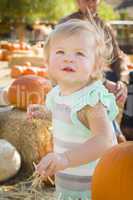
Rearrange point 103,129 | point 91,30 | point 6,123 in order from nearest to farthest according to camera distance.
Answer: point 103,129 → point 91,30 → point 6,123

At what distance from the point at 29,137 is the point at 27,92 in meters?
0.72

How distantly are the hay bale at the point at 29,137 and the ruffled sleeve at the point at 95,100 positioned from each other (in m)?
2.17

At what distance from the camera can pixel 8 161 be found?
3975mm

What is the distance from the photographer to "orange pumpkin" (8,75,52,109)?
484 centimetres

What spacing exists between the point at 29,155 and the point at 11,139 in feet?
0.89

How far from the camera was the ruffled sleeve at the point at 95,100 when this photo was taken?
197 centimetres

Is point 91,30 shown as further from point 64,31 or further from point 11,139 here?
point 11,139

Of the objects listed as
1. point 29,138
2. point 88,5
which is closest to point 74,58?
point 88,5

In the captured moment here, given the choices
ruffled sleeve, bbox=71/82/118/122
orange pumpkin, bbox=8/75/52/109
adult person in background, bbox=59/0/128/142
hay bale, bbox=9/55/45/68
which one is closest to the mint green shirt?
ruffled sleeve, bbox=71/82/118/122

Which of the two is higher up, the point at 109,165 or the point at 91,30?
the point at 91,30

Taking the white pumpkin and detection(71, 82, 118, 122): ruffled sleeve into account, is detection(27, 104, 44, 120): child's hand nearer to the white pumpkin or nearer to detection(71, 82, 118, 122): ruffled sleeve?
detection(71, 82, 118, 122): ruffled sleeve

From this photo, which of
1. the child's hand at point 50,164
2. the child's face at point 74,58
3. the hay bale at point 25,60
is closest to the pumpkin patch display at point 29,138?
the child's face at point 74,58

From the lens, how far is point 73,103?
6.68 feet

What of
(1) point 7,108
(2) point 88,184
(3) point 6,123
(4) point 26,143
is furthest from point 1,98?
(2) point 88,184
